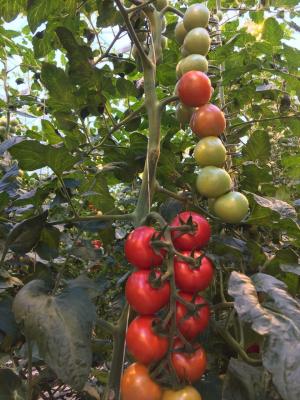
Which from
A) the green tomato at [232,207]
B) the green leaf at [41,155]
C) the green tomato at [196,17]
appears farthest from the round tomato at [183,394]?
the green tomato at [196,17]

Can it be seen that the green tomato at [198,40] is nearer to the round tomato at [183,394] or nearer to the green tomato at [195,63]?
the green tomato at [195,63]

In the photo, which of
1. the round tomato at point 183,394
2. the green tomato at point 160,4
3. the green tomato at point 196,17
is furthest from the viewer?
the green tomato at point 160,4

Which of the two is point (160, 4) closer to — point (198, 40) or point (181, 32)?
point (181, 32)

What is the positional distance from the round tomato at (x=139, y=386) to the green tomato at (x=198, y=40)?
24.2 inches

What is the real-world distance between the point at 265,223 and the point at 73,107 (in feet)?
1.82

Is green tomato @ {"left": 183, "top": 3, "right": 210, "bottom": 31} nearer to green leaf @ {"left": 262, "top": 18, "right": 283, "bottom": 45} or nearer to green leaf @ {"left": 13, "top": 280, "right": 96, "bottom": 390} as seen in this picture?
green leaf @ {"left": 262, "top": 18, "right": 283, "bottom": 45}

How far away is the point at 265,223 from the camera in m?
0.77

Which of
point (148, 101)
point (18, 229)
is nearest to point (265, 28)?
point (148, 101)

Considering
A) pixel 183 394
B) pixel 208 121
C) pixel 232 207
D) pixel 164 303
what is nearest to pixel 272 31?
pixel 208 121

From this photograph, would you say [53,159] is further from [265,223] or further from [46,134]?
[46,134]

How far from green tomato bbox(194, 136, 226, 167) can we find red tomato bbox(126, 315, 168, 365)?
323mm

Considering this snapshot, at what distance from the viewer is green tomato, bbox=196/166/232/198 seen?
74cm

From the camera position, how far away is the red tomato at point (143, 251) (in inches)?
23.7

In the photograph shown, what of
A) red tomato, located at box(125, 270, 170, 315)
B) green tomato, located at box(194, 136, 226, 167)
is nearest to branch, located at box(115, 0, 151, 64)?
green tomato, located at box(194, 136, 226, 167)
